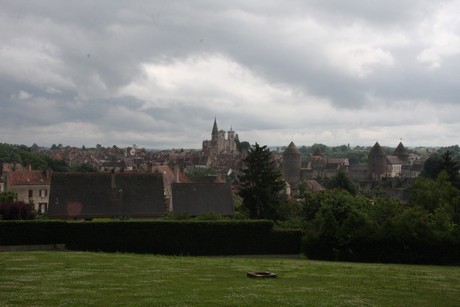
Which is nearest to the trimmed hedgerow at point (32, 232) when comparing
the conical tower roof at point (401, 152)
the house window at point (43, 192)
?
the house window at point (43, 192)

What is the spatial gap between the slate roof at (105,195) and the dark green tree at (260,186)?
875 cm

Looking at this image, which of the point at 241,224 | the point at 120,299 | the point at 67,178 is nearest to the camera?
the point at 120,299

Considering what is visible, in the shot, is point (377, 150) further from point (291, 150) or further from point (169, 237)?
point (169, 237)

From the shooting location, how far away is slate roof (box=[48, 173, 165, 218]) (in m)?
45.3

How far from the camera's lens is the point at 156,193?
157ft

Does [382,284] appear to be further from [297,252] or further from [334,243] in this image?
[297,252]

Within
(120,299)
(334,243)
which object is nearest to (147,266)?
(120,299)

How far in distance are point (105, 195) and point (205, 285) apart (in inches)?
1215

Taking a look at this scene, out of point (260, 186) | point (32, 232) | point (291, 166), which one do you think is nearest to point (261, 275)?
point (32, 232)

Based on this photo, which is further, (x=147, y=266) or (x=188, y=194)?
(x=188, y=194)

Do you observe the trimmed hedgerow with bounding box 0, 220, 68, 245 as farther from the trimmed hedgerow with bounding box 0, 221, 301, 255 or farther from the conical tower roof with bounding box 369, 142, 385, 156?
the conical tower roof with bounding box 369, 142, 385, 156

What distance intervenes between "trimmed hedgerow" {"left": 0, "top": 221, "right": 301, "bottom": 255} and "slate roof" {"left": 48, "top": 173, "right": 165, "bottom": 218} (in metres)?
11.2

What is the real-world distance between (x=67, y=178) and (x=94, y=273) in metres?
28.8

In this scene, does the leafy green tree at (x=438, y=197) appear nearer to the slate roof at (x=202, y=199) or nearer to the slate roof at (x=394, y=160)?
the slate roof at (x=202, y=199)
